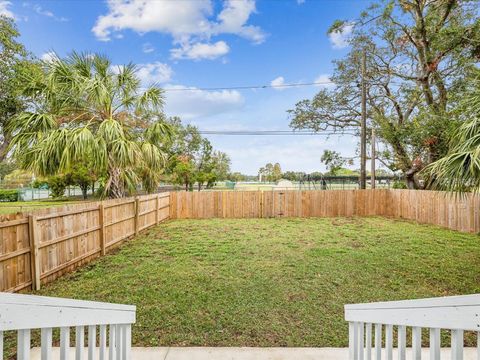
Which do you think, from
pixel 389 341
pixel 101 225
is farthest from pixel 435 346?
pixel 101 225

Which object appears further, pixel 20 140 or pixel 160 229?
pixel 160 229

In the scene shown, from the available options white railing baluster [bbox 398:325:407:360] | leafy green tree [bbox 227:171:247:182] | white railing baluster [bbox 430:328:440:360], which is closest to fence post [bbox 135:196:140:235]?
white railing baluster [bbox 398:325:407:360]

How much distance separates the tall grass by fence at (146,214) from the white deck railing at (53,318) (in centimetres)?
326

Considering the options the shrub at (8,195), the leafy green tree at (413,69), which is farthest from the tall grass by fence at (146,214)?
the shrub at (8,195)

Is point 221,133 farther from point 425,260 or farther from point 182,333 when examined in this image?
point 182,333

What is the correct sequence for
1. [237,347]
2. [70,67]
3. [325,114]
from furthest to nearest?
1. [325,114]
2. [70,67]
3. [237,347]

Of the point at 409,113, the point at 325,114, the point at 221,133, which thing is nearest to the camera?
the point at 409,113

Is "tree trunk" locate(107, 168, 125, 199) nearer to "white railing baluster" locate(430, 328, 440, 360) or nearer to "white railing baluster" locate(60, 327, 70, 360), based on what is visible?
"white railing baluster" locate(60, 327, 70, 360)

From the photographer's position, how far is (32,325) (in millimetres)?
896

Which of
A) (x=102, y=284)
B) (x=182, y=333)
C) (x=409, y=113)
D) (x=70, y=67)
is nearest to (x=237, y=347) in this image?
(x=182, y=333)

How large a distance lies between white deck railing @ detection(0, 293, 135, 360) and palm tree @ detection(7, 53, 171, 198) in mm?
5065

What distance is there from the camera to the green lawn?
9.87 ft

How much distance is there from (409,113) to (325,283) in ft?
34.2

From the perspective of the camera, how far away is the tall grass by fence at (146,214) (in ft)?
13.0
